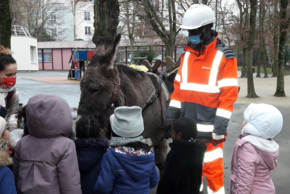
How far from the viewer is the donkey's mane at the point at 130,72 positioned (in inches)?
151

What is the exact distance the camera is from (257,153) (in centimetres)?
290

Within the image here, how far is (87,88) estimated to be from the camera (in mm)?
3348

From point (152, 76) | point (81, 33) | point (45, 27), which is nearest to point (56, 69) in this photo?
point (45, 27)

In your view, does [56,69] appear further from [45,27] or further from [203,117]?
[203,117]

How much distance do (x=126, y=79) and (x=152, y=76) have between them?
661 mm

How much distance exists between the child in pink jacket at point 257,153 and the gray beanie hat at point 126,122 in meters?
1.12

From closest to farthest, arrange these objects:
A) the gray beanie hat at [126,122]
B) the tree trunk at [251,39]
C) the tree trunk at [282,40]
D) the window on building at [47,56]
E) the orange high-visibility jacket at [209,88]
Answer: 1. the gray beanie hat at [126,122]
2. the orange high-visibility jacket at [209,88]
3. the tree trunk at [251,39]
4. the tree trunk at [282,40]
5. the window on building at [47,56]

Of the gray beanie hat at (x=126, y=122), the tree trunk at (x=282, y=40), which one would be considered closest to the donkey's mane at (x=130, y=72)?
the gray beanie hat at (x=126, y=122)

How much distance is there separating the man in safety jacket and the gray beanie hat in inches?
35.0

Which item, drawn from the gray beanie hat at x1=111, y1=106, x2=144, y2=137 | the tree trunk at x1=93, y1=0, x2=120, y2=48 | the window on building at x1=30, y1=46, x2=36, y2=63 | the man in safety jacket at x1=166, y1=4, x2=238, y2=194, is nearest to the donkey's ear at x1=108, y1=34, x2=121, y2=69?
the man in safety jacket at x1=166, y1=4, x2=238, y2=194

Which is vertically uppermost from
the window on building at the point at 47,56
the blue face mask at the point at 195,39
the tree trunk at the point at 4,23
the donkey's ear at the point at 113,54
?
the window on building at the point at 47,56

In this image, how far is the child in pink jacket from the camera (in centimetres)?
281

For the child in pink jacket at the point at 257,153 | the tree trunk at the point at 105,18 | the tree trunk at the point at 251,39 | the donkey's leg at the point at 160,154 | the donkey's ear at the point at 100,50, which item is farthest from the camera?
the tree trunk at the point at 251,39

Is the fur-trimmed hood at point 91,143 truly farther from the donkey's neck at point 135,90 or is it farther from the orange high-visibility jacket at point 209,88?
the orange high-visibility jacket at point 209,88
